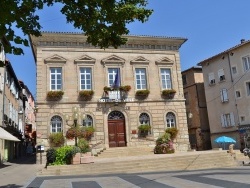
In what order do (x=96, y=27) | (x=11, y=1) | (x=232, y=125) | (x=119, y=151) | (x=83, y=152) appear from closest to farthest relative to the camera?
(x=11, y=1) < (x=96, y=27) < (x=83, y=152) < (x=119, y=151) < (x=232, y=125)

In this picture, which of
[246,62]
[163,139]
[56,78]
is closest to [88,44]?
[56,78]

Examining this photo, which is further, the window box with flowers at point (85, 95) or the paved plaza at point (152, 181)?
the window box with flowers at point (85, 95)

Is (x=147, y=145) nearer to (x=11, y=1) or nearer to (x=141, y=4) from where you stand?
(x=141, y=4)

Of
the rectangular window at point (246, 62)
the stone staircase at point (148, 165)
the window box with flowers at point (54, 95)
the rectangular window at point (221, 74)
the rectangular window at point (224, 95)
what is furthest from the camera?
the rectangular window at point (221, 74)

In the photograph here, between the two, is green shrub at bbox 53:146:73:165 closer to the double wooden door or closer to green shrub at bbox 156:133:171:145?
the double wooden door

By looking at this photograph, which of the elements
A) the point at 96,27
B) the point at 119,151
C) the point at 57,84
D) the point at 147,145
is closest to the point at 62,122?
the point at 57,84

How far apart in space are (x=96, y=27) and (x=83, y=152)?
1258 cm

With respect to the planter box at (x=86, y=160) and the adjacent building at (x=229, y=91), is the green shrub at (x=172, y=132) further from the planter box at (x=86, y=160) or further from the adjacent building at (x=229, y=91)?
the planter box at (x=86, y=160)

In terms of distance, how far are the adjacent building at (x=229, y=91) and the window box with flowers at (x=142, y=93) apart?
11.3 m

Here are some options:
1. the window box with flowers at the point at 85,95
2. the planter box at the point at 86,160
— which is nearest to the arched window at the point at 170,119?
the window box with flowers at the point at 85,95

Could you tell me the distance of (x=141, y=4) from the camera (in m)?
8.03

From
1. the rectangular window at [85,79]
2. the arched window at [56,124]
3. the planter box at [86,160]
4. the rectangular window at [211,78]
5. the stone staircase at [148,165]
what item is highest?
the rectangular window at [211,78]

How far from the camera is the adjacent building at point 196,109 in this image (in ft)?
119

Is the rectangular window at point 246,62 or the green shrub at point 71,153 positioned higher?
the rectangular window at point 246,62
